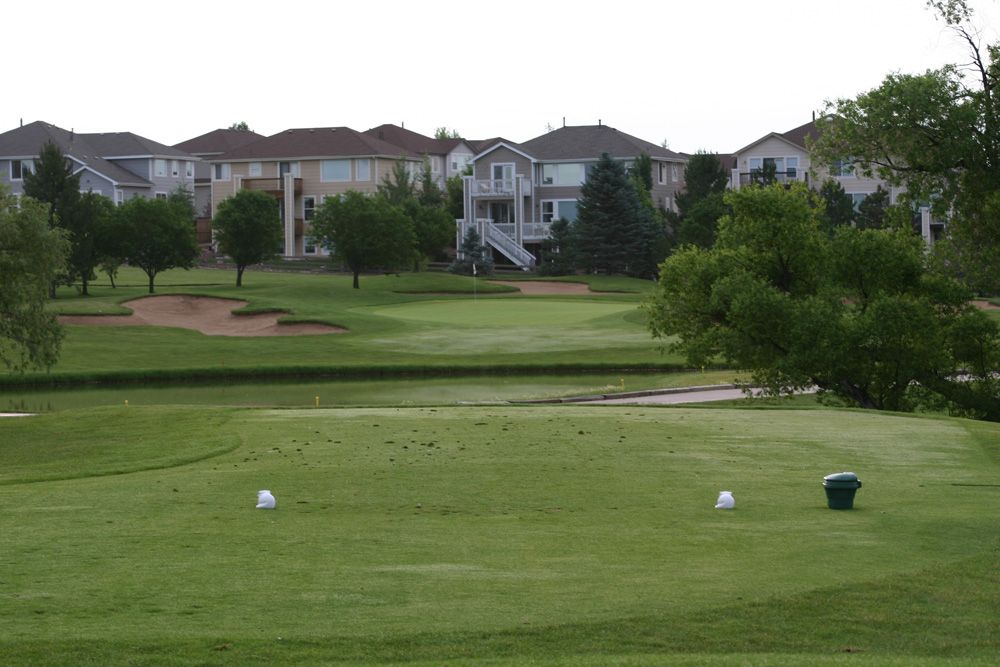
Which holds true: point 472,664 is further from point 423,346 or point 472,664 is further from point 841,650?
point 423,346

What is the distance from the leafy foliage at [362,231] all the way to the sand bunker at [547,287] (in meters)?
8.25

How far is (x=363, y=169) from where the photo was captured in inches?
4144

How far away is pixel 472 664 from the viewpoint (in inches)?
351

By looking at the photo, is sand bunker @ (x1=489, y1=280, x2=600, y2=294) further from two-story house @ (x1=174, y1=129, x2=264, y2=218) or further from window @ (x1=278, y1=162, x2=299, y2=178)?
two-story house @ (x1=174, y1=129, x2=264, y2=218)

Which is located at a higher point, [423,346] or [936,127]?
[936,127]

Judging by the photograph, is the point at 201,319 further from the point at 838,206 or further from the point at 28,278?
the point at 838,206

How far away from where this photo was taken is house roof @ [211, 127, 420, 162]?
104875mm

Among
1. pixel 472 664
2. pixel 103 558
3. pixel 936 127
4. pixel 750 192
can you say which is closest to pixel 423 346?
pixel 750 192

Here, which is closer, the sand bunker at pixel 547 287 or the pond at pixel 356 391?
the pond at pixel 356 391

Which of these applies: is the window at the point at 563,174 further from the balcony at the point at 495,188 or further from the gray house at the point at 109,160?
the gray house at the point at 109,160

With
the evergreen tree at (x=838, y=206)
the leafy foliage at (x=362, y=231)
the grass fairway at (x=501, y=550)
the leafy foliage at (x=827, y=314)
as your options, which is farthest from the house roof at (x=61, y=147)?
the grass fairway at (x=501, y=550)

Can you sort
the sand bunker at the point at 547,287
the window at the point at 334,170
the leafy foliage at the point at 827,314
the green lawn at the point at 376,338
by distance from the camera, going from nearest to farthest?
the leafy foliage at the point at 827,314 < the green lawn at the point at 376,338 < the sand bunker at the point at 547,287 < the window at the point at 334,170

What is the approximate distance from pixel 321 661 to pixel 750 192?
29466 mm

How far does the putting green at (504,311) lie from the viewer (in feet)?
210
